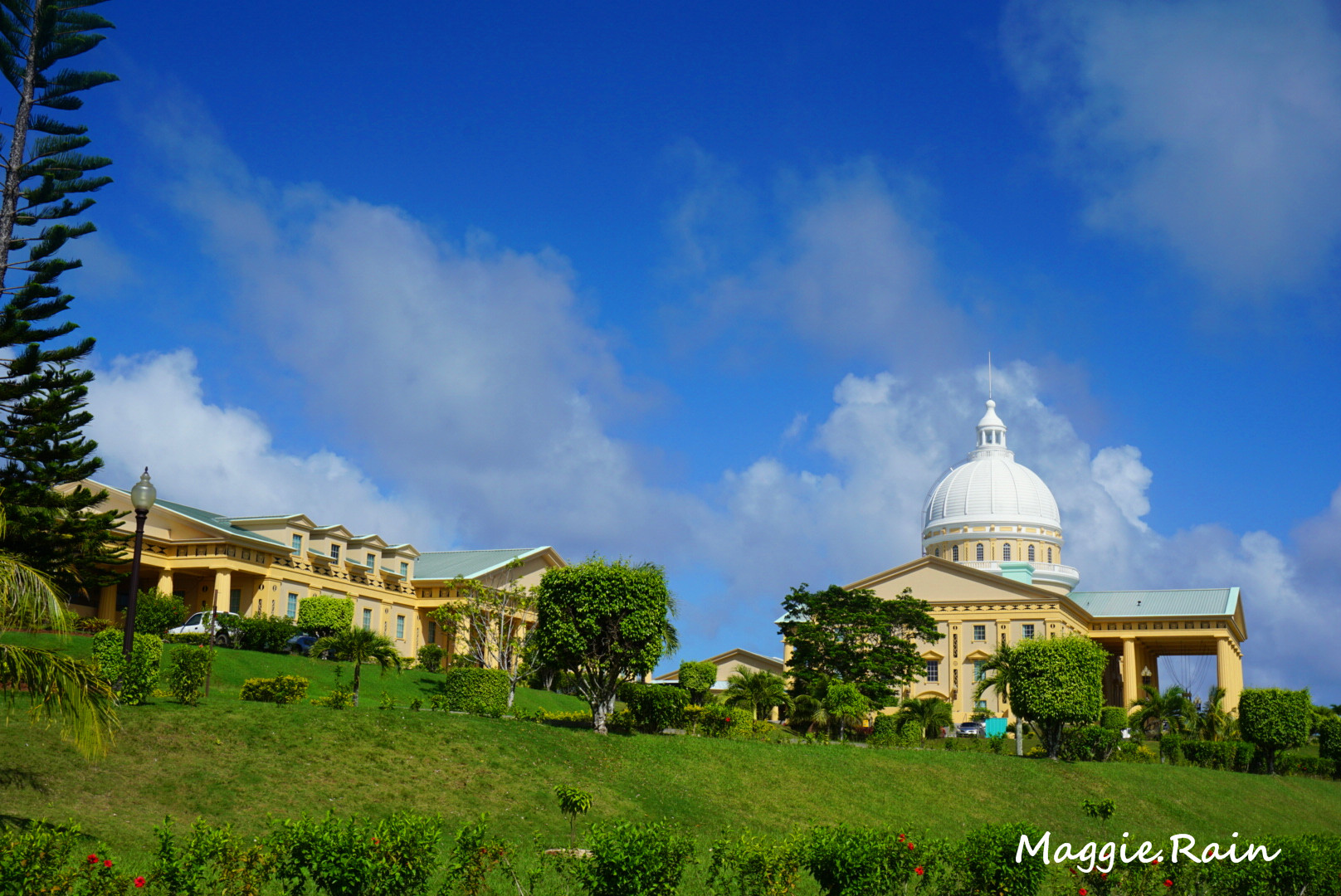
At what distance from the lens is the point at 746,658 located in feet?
227

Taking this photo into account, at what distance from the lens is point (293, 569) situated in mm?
46969

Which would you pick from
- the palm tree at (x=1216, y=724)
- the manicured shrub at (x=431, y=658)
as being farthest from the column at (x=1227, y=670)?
the manicured shrub at (x=431, y=658)

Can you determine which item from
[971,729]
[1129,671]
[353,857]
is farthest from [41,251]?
[1129,671]

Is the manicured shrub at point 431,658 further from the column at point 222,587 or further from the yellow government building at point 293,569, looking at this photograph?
the column at point 222,587

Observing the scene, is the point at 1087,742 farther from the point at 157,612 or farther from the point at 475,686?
the point at 157,612

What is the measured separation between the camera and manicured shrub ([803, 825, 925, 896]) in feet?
39.2

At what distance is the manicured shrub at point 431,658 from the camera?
4547 cm

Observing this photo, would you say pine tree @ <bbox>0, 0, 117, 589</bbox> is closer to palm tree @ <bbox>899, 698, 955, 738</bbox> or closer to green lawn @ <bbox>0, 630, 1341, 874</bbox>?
green lawn @ <bbox>0, 630, 1341, 874</bbox>

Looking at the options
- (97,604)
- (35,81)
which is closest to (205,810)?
(35,81)

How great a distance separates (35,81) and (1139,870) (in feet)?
103

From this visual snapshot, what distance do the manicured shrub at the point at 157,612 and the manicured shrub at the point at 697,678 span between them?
18.2 m

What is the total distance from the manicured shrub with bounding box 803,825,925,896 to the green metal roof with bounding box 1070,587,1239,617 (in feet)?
209

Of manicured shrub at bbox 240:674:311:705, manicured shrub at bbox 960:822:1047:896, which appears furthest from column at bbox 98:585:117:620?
manicured shrub at bbox 960:822:1047:896

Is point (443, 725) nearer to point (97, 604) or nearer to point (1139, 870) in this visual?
point (1139, 870)
